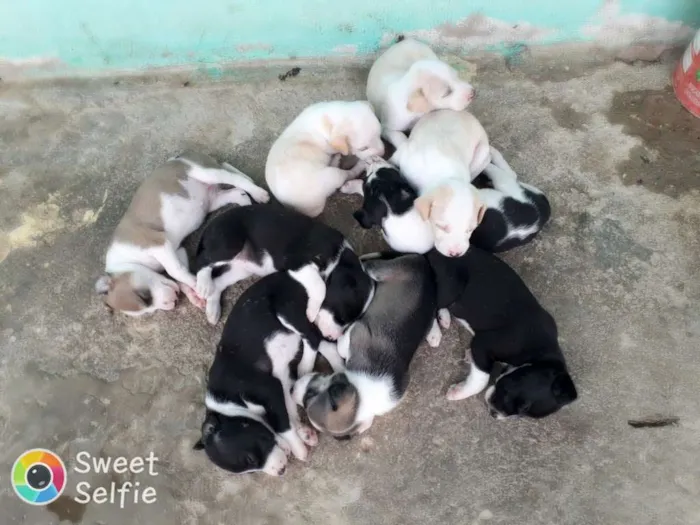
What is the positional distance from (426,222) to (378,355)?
0.76 m

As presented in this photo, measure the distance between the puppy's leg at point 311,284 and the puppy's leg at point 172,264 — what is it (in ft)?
A: 2.43

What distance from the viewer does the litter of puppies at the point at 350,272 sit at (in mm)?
3109

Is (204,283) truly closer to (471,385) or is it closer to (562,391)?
(471,385)

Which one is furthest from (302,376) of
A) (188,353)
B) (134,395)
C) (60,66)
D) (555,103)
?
(60,66)

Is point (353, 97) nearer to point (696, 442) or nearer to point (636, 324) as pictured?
point (636, 324)

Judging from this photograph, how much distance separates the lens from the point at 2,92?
4430 mm

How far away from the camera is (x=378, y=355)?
3.20m

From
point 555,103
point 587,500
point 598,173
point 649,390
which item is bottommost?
point 587,500

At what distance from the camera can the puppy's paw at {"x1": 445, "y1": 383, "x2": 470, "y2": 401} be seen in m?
3.32

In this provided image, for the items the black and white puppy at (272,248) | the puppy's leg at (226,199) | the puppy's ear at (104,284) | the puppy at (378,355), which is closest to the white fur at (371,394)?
the puppy at (378,355)

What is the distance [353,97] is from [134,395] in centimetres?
243

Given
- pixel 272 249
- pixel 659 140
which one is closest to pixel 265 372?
pixel 272 249

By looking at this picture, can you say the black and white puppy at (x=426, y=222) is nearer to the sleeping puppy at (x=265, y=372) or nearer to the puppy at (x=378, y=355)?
the puppy at (x=378, y=355)

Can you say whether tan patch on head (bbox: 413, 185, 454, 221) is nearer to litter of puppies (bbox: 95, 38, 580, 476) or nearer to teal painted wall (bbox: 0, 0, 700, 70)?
litter of puppies (bbox: 95, 38, 580, 476)
